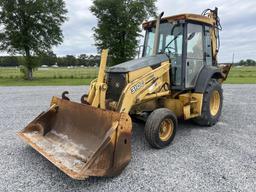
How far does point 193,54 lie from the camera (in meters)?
5.87

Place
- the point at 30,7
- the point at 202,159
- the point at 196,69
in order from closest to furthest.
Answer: the point at 202,159, the point at 196,69, the point at 30,7

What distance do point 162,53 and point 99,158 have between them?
310 centimetres

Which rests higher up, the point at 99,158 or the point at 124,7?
the point at 124,7

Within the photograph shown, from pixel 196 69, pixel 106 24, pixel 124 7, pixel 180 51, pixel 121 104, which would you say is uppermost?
pixel 124 7

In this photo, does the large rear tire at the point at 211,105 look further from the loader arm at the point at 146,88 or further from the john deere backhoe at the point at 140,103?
the loader arm at the point at 146,88

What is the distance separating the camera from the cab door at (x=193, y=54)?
18.6 ft

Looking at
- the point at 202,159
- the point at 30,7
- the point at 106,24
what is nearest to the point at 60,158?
the point at 202,159

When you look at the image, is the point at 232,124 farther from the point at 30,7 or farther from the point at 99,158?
the point at 30,7

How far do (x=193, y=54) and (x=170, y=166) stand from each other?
2.80 metres

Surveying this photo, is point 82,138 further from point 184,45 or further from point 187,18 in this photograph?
point 187,18

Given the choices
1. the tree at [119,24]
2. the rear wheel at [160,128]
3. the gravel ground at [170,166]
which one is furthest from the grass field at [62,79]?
the rear wheel at [160,128]

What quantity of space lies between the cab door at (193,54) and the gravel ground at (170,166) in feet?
4.00

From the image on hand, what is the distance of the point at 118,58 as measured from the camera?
28.9 metres

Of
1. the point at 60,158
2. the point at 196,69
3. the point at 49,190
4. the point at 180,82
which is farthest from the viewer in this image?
the point at 196,69
